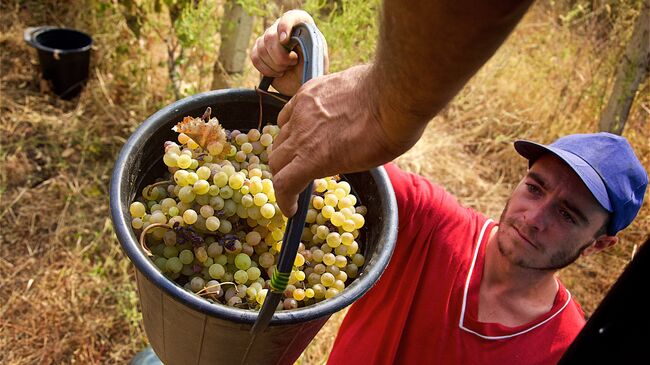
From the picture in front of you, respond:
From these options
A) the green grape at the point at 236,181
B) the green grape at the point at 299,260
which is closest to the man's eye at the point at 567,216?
the green grape at the point at 299,260

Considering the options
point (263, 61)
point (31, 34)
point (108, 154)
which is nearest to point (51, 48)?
A: point (31, 34)

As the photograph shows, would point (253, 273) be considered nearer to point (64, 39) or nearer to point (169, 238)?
point (169, 238)

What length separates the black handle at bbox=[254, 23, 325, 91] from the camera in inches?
37.4

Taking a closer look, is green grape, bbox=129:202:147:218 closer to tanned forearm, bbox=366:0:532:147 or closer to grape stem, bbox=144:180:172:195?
grape stem, bbox=144:180:172:195

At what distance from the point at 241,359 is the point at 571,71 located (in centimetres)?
392

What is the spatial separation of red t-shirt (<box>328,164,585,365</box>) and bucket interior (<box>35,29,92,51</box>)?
2.70 m

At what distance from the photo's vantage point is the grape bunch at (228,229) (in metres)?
1.02

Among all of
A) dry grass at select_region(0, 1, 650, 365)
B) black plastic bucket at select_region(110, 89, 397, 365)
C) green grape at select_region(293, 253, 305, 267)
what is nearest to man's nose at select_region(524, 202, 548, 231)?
black plastic bucket at select_region(110, 89, 397, 365)

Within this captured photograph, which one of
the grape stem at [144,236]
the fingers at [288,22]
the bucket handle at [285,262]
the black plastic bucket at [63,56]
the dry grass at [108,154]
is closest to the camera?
the bucket handle at [285,262]

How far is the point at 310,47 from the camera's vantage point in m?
1.00

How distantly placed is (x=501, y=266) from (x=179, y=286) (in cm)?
103

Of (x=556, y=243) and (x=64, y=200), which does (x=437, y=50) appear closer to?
(x=556, y=243)

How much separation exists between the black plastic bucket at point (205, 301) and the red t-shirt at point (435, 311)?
1.33ft

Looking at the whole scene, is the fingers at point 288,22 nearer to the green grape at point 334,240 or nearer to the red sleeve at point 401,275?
the green grape at point 334,240
